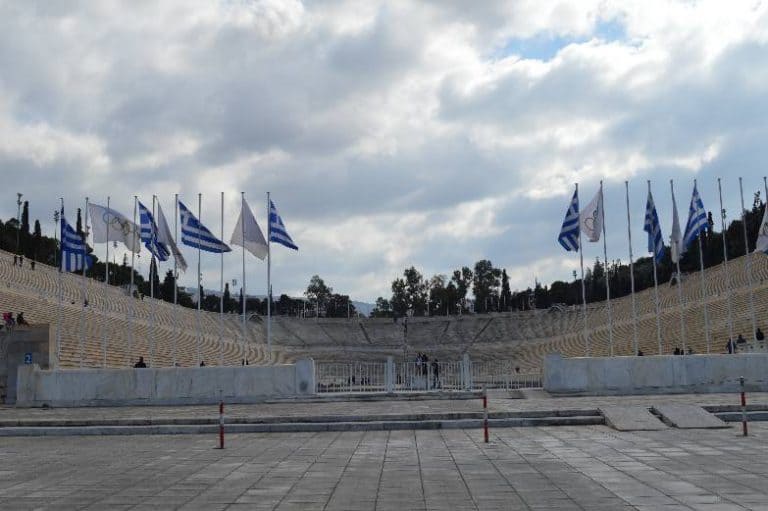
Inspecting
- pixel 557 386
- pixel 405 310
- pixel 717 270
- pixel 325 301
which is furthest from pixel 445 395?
pixel 325 301

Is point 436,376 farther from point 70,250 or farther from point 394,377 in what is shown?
point 70,250

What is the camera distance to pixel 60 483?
1107 cm

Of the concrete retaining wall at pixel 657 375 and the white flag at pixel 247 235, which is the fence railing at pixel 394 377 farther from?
the white flag at pixel 247 235

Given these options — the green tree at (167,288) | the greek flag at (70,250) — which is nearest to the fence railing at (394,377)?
the greek flag at (70,250)

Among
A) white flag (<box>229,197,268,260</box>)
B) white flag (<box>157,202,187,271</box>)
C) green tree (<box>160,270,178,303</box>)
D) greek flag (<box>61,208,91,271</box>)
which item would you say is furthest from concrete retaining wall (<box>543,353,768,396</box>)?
green tree (<box>160,270,178,303</box>)

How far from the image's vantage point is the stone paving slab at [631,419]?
1667cm

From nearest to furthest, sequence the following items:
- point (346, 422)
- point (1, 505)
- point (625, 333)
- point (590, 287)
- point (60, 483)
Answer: point (1, 505), point (60, 483), point (346, 422), point (625, 333), point (590, 287)

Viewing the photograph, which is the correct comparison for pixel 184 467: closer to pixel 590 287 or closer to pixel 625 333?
pixel 625 333

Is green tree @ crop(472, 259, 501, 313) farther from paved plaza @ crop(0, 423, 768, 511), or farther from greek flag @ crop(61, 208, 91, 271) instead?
paved plaza @ crop(0, 423, 768, 511)

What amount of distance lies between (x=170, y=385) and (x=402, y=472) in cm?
1525

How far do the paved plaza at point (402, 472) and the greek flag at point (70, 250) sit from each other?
11.8 m

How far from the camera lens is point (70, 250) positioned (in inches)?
1096

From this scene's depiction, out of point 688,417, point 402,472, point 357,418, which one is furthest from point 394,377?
point 402,472

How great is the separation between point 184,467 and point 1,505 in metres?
3.40
